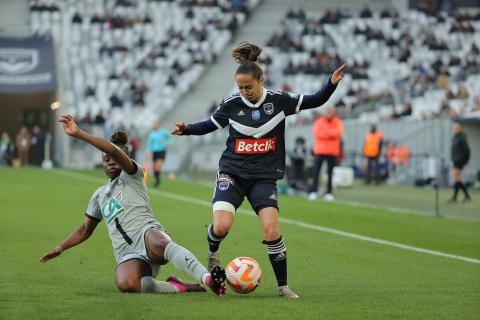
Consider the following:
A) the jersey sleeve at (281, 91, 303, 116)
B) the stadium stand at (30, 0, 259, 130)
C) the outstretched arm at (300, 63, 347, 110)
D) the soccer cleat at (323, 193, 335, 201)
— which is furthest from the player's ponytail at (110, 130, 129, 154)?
the stadium stand at (30, 0, 259, 130)

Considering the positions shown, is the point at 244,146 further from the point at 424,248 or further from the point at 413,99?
the point at 413,99

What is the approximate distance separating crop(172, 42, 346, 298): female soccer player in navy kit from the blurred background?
27.0 meters

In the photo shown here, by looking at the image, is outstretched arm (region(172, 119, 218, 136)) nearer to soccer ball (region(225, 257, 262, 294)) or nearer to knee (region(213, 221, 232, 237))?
knee (region(213, 221, 232, 237))

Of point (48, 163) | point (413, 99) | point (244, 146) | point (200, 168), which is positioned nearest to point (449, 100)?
point (413, 99)

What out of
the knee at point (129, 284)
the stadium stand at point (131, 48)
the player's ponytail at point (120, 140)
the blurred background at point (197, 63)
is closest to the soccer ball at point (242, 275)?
the knee at point (129, 284)

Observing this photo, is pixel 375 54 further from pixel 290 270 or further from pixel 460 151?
pixel 290 270

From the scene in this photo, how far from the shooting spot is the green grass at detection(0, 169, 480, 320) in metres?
8.05

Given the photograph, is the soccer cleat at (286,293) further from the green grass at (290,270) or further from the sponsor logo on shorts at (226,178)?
the sponsor logo on shorts at (226,178)

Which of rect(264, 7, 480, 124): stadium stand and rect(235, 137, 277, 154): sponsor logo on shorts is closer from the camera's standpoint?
rect(235, 137, 277, 154): sponsor logo on shorts

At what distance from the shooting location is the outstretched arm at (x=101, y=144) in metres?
8.02

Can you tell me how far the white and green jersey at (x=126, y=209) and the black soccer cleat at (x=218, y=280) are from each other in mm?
1028

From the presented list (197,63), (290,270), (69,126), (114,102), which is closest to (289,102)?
(69,126)

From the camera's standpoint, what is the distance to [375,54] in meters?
49.7

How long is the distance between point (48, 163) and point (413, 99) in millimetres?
15325
